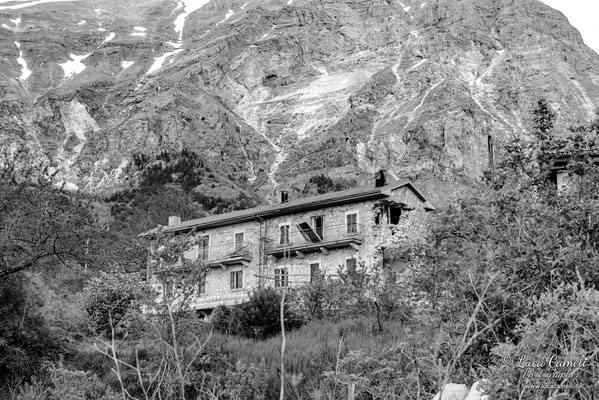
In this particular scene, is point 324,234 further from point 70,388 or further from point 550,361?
point 550,361

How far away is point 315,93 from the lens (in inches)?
6265

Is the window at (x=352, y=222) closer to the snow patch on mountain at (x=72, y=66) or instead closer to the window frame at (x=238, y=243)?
the window frame at (x=238, y=243)

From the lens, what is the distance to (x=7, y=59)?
190 meters

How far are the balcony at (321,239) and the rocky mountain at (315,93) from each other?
231ft

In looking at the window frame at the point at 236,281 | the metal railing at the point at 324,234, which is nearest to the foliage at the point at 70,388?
the metal railing at the point at 324,234

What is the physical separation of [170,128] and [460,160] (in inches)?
1922

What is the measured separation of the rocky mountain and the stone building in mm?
69352

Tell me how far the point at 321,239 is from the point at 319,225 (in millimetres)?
889

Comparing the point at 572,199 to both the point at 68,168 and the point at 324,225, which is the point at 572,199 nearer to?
the point at 324,225

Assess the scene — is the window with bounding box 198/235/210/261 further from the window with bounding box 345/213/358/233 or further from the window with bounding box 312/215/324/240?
the window with bounding box 345/213/358/233

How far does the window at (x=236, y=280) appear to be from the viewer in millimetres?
39406

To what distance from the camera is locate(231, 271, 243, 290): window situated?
39.4m

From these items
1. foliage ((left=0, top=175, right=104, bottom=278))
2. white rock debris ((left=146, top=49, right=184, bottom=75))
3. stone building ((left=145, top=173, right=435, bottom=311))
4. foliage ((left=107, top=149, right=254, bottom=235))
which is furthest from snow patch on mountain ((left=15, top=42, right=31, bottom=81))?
foliage ((left=0, top=175, right=104, bottom=278))

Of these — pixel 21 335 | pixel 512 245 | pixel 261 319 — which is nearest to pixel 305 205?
pixel 261 319
